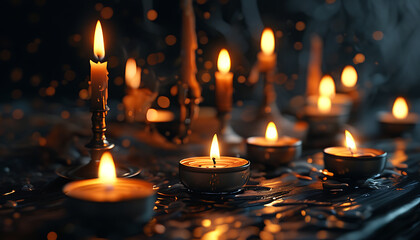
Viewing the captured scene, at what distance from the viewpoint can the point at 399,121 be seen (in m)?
1.65

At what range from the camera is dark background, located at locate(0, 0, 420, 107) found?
1547mm

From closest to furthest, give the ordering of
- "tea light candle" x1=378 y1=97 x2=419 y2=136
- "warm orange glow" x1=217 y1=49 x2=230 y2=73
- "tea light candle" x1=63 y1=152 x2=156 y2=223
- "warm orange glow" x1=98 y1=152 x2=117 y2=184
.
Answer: "tea light candle" x1=63 y1=152 x2=156 y2=223, "warm orange glow" x1=98 y1=152 x2=117 y2=184, "warm orange glow" x1=217 y1=49 x2=230 y2=73, "tea light candle" x1=378 y1=97 x2=419 y2=136

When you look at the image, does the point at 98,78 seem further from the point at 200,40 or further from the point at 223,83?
the point at 200,40

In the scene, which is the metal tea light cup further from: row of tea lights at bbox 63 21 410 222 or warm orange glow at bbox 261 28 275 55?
warm orange glow at bbox 261 28 275 55

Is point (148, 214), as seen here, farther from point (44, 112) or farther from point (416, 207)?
point (44, 112)

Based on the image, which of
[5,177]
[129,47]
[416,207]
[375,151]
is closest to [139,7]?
[129,47]

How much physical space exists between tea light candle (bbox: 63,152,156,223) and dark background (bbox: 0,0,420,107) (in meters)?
0.61

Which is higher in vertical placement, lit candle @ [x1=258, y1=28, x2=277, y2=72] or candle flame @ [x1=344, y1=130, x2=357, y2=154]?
lit candle @ [x1=258, y1=28, x2=277, y2=72]

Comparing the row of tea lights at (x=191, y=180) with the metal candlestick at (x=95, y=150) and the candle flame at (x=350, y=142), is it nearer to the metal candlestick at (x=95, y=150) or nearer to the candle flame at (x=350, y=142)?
the candle flame at (x=350, y=142)

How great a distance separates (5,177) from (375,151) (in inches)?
32.4

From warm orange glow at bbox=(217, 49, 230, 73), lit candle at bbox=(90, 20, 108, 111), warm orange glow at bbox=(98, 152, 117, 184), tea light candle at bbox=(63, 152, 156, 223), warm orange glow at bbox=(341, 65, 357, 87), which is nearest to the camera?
tea light candle at bbox=(63, 152, 156, 223)

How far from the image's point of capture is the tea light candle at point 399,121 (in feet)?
5.35

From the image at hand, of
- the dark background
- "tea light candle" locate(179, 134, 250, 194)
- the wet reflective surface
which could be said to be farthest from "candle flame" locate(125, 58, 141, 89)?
"tea light candle" locate(179, 134, 250, 194)

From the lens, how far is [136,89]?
1323 mm
